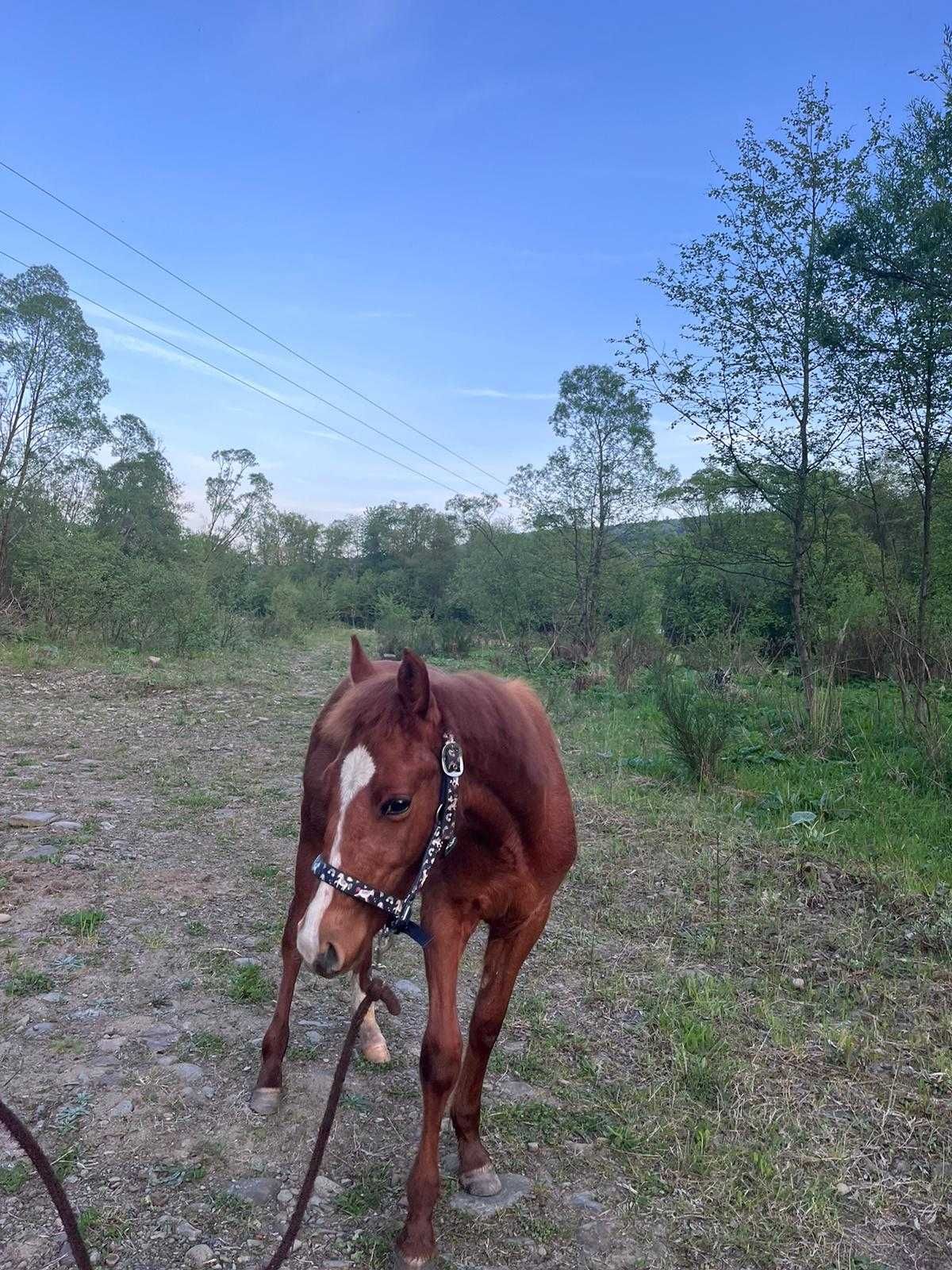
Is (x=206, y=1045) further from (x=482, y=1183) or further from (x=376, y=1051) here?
(x=482, y=1183)

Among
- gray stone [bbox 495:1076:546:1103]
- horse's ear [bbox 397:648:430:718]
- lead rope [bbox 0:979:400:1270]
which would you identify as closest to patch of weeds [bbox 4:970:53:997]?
lead rope [bbox 0:979:400:1270]

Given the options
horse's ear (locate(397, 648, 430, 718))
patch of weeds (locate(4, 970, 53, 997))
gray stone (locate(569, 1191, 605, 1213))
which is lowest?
gray stone (locate(569, 1191, 605, 1213))

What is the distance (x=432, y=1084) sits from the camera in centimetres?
221

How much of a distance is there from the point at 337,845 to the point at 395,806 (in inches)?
6.9

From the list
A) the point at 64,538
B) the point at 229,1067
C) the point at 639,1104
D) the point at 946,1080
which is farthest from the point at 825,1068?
the point at 64,538

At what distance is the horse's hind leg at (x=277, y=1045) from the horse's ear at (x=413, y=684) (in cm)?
116

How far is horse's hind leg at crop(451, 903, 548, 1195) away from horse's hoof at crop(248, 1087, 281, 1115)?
707mm

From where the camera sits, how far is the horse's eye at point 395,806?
193 centimetres

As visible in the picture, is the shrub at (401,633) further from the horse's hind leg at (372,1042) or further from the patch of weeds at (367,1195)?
the patch of weeds at (367,1195)

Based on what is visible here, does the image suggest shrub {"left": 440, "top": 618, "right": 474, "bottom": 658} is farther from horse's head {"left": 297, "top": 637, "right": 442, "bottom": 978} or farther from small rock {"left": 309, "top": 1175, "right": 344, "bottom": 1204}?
horse's head {"left": 297, "top": 637, "right": 442, "bottom": 978}

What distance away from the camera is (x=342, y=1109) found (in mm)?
2791

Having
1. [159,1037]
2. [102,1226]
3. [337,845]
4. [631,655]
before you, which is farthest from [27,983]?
[631,655]

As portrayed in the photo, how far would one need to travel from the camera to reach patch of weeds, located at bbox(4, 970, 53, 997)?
336cm

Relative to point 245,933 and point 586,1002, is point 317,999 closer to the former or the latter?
point 245,933
